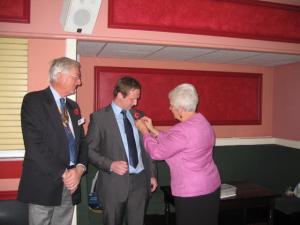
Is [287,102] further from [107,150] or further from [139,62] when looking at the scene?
[107,150]

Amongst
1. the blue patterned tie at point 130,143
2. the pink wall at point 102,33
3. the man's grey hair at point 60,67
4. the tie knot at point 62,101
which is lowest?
→ the blue patterned tie at point 130,143

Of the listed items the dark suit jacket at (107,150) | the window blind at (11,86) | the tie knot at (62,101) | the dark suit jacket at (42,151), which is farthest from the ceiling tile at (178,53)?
the dark suit jacket at (42,151)

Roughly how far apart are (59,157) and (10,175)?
1321mm

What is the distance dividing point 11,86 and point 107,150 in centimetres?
147

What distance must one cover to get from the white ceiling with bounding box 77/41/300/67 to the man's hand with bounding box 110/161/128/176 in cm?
176

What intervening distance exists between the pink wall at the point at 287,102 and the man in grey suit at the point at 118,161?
3.56 m

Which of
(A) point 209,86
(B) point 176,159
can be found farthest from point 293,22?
(B) point 176,159

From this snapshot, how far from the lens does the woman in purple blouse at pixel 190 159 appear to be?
2.15 metres

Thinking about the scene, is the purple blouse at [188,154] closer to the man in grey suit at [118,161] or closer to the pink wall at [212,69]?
the man in grey suit at [118,161]

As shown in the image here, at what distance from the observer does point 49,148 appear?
2.16m

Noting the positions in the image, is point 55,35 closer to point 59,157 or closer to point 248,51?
point 59,157

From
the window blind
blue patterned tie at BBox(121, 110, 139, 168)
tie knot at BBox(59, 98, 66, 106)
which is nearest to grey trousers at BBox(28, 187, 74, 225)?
blue patterned tie at BBox(121, 110, 139, 168)

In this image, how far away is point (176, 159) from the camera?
221 cm

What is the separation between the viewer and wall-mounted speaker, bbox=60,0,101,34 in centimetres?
289
